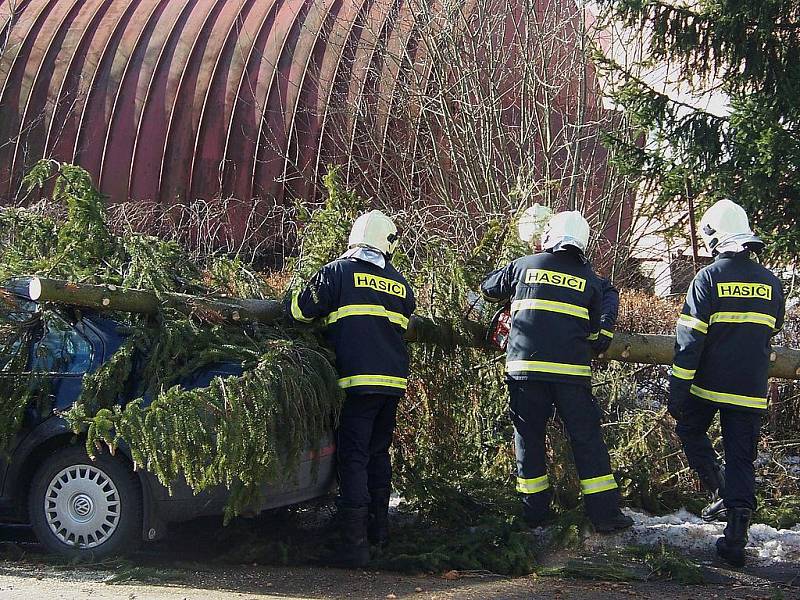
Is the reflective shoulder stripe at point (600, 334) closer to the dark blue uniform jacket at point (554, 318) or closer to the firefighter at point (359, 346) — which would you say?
the dark blue uniform jacket at point (554, 318)

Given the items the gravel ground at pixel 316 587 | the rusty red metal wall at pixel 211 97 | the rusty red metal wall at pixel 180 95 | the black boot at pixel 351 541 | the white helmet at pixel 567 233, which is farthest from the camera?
the rusty red metal wall at pixel 180 95

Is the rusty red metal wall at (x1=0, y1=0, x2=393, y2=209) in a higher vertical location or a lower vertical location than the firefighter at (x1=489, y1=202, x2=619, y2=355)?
higher

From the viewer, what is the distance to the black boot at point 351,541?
5.36 meters

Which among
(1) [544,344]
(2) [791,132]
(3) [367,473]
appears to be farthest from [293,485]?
(2) [791,132]

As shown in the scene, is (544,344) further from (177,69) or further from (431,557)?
(177,69)

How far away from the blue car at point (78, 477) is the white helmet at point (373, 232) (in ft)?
3.53

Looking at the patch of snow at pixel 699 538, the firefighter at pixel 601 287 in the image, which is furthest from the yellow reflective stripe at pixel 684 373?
the patch of snow at pixel 699 538

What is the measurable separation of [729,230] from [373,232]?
2.11 metres

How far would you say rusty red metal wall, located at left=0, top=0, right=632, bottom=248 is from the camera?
1011 cm

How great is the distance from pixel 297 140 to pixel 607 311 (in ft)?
17.4

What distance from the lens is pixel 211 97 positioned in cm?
1049

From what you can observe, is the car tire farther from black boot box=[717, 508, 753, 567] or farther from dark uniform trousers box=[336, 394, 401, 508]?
black boot box=[717, 508, 753, 567]

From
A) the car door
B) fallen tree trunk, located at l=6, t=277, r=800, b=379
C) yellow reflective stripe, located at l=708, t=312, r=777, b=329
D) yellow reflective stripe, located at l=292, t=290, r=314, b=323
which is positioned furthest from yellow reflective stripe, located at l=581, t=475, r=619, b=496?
the car door

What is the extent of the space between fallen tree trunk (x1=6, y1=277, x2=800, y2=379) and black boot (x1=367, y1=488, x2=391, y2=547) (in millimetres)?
1032
